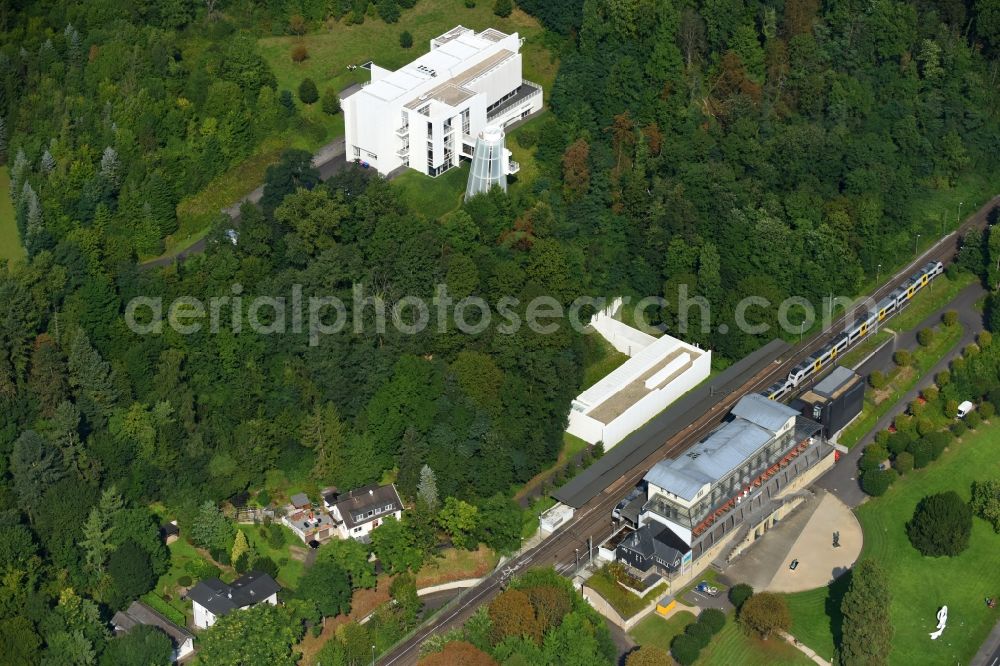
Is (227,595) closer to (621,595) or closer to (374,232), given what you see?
(621,595)

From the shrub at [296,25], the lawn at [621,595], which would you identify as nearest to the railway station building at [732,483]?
the lawn at [621,595]

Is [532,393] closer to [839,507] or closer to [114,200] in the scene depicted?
[839,507]

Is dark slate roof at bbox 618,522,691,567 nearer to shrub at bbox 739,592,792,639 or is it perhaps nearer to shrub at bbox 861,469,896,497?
shrub at bbox 739,592,792,639

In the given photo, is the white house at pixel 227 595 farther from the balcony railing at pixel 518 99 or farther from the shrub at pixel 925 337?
the shrub at pixel 925 337

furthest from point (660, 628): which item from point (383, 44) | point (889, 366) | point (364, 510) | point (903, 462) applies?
point (383, 44)

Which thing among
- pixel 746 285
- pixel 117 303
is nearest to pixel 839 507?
pixel 746 285
